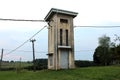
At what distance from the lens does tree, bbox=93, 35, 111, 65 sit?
7753 cm

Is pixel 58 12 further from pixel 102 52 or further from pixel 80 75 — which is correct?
pixel 102 52

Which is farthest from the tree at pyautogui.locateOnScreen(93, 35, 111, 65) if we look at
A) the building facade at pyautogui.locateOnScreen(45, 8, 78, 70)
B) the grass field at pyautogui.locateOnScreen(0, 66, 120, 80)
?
the grass field at pyautogui.locateOnScreen(0, 66, 120, 80)

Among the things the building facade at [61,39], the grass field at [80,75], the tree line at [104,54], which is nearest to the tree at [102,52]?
the tree line at [104,54]

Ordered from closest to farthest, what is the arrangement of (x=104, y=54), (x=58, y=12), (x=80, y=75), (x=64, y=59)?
(x=80, y=75) < (x=58, y=12) < (x=64, y=59) < (x=104, y=54)

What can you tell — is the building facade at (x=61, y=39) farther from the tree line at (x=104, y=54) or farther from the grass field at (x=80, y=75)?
the tree line at (x=104, y=54)

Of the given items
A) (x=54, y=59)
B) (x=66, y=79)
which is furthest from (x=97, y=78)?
(x=54, y=59)

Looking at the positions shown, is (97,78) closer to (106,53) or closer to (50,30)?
(50,30)

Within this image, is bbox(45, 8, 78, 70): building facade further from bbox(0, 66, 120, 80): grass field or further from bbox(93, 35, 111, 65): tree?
bbox(93, 35, 111, 65): tree

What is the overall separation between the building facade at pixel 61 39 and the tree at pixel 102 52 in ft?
129

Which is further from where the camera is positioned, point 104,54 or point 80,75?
point 104,54

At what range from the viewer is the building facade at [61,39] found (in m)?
37.8

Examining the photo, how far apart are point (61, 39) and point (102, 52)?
42.0 m

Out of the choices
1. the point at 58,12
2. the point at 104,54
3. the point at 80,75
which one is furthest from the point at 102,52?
the point at 80,75

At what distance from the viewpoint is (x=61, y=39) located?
38625 mm
